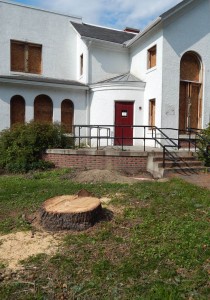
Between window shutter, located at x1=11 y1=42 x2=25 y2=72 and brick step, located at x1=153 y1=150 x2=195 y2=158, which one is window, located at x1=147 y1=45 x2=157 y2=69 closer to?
brick step, located at x1=153 y1=150 x2=195 y2=158

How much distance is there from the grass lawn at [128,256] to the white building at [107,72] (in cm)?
842

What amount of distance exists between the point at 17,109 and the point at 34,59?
11.2 ft

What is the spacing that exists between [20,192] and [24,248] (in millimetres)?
3281

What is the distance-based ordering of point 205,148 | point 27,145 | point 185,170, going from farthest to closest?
point 205,148 → point 27,145 → point 185,170

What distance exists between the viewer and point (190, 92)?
48.1 ft

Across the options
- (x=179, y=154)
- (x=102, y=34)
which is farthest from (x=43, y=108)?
(x=179, y=154)

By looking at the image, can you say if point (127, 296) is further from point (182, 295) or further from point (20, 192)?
point (20, 192)

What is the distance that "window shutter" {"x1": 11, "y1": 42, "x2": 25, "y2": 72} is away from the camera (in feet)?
53.8

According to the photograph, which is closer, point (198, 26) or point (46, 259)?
point (46, 259)

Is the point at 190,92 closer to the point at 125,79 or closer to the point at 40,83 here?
the point at 125,79

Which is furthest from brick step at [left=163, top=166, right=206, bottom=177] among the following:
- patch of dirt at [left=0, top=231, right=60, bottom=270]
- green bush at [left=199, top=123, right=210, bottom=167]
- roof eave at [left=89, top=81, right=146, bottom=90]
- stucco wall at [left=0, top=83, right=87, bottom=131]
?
stucco wall at [left=0, top=83, right=87, bottom=131]

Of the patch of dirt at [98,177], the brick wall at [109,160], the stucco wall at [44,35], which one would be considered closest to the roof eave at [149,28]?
the stucco wall at [44,35]

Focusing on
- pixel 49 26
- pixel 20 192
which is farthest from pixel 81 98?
pixel 20 192

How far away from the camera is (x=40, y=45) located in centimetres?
1706
